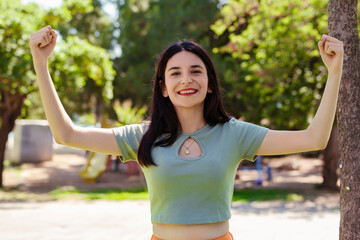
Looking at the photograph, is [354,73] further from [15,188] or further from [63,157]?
[63,157]

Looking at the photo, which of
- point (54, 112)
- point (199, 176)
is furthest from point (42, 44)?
point (199, 176)

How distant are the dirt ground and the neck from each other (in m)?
10.2

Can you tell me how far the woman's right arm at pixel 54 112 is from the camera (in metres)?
1.70

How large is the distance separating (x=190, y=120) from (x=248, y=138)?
248mm

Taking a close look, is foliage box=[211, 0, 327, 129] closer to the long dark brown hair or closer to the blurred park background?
the blurred park background

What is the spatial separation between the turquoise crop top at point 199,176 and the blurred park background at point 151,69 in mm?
5147

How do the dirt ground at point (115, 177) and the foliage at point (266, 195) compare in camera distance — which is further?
the dirt ground at point (115, 177)

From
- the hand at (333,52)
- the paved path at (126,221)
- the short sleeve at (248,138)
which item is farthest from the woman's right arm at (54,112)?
the paved path at (126,221)

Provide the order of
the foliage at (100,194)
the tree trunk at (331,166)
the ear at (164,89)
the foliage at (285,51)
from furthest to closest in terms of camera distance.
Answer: the tree trunk at (331,166), the foliage at (100,194), the foliage at (285,51), the ear at (164,89)

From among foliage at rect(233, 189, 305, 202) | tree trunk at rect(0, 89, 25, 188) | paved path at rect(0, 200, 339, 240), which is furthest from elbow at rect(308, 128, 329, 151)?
tree trunk at rect(0, 89, 25, 188)

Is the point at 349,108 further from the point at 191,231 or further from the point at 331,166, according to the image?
the point at 331,166

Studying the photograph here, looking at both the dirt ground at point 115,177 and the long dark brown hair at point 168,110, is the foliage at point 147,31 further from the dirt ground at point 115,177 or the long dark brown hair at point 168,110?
the long dark brown hair at point 168,110

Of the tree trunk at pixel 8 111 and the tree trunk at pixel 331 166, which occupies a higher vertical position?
the tree trunk at pixel 8 111

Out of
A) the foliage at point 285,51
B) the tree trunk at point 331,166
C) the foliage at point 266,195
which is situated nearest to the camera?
the foliage at point 285,51
